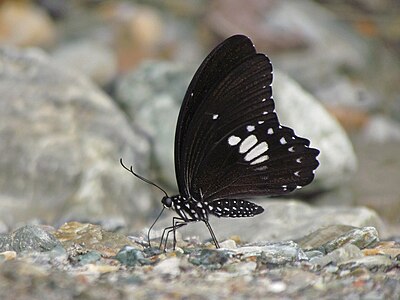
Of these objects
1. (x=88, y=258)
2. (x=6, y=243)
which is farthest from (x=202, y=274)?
(x=6, y=243)

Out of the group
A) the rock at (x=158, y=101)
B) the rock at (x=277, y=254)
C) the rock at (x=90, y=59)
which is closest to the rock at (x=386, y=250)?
the rock at (x=277, y=254)

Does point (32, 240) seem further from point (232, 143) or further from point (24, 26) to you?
point (24, 26)

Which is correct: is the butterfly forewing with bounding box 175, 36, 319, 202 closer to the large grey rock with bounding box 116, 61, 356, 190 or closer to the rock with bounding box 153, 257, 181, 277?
the rock with bounding box 153, 257, 181, 277

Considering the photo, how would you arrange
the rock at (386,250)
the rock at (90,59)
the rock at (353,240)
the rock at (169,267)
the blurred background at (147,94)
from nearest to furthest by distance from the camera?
the rock at (169,267) → the rock at (386,250) → the rock at (353,240) → the blurred background at (147,94) → the rock at (90,59)

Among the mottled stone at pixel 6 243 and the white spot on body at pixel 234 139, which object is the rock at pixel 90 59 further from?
the mottled stone at pixel 6 243

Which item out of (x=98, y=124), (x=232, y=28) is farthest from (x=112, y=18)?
(x=98, y=124)

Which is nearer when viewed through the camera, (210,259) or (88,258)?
(210,259)

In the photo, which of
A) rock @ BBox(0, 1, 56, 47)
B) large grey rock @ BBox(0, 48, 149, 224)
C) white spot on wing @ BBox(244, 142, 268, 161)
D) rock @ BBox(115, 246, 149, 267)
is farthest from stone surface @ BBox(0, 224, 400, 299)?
rock @ BBox(0, 1, 56, 47)
